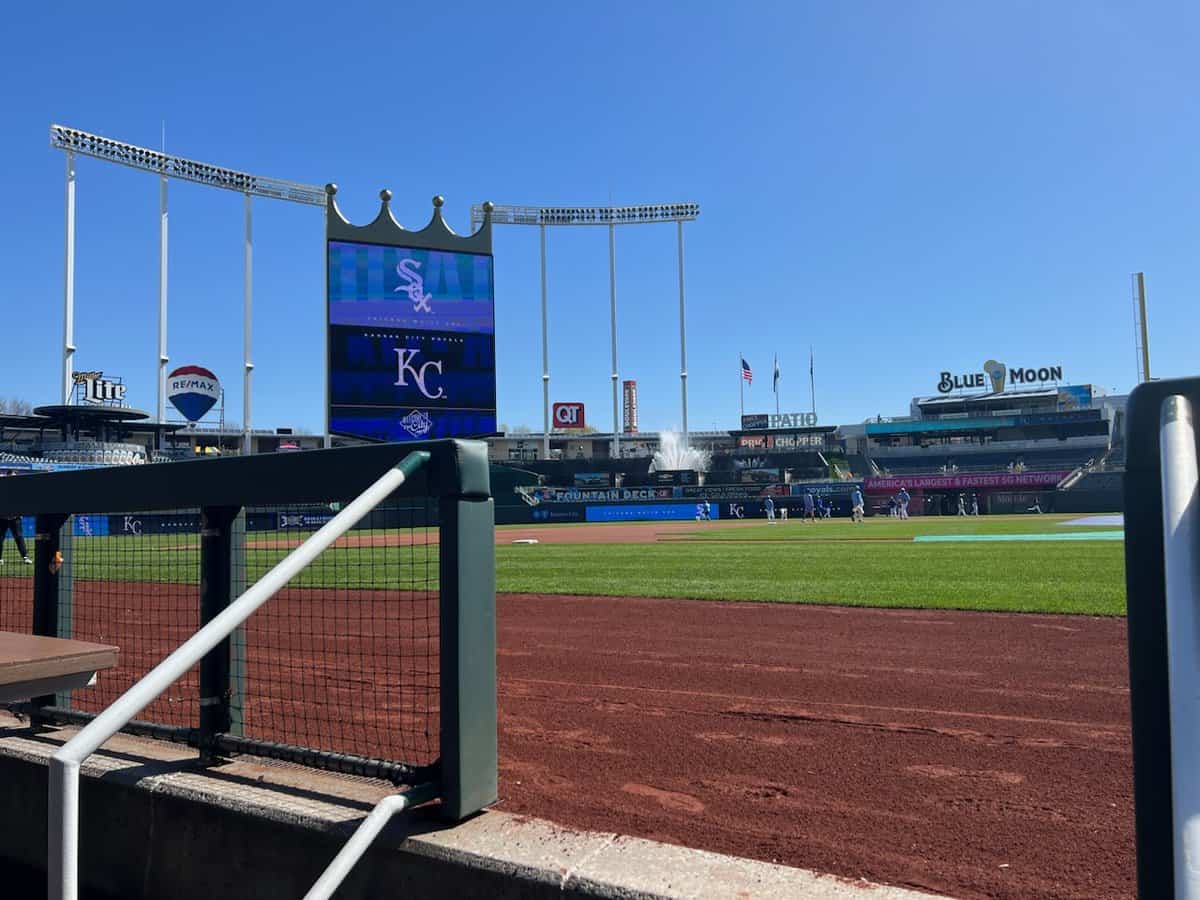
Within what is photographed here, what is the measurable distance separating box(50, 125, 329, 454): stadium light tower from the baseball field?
44.2 meters

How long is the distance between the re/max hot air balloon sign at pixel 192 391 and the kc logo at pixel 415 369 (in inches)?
1659

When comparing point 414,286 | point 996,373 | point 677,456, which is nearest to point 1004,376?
point 996,373

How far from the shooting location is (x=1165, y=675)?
1503 mm

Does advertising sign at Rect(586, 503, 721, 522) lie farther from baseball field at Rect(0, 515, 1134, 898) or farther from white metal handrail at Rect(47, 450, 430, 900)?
white metal handrail at Rect(47, 450, 430, 900)

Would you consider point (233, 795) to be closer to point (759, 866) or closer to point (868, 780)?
point (759, 866)

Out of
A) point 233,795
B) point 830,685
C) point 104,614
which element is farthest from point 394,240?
point 233,795

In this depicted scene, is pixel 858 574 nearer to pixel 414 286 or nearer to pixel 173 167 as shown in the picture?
pixel 414 286

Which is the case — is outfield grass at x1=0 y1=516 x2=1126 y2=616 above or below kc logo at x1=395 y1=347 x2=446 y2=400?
below

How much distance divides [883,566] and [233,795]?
13951mm

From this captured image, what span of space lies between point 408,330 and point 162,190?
35739 mm

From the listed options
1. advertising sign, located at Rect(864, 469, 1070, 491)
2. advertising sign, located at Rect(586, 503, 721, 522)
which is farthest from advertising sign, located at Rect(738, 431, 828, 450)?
advertising sign, located at Rect(586, 503, 721, 522)

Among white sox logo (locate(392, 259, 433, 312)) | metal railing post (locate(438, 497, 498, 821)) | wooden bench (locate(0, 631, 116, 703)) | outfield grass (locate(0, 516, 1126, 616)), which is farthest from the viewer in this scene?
white sox logo (locate(392, 259, 433, 312))

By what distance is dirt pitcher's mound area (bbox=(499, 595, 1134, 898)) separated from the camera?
3016 mm

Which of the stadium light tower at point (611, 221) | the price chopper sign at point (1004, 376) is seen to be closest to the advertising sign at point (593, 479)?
the stadium light tower at point (611, 221)
